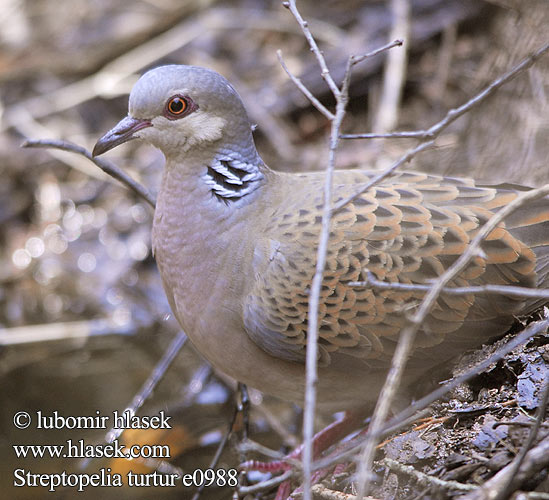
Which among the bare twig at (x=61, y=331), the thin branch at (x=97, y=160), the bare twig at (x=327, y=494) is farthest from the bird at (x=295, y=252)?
the bare twig at (x=61, y=331)

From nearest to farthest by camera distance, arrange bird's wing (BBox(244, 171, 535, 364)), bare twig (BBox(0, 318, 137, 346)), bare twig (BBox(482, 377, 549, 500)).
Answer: bare twig (BBox(482, 377, 549, 500))
bird's wing (BBox(244, 171, 535, 364))
bare twig (BBox(0, 318, 137, 346))

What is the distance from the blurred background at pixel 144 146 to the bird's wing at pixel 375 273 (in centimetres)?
128

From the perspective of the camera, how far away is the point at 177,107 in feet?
11.3

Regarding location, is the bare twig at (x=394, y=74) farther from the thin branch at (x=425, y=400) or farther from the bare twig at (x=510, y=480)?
the bare twig at (x=510, y=480)

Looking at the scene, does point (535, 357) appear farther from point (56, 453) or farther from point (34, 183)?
point (34, 183)

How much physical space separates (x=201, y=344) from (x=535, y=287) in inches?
61.5

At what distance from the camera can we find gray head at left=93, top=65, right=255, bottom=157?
11.2 feet

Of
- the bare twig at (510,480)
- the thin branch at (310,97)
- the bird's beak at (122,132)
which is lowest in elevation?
the bare twig at (510,480)

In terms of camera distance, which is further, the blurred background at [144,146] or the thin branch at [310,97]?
the blurred background at [144,146]

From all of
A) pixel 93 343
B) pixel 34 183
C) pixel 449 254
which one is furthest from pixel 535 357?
pixel 34 183

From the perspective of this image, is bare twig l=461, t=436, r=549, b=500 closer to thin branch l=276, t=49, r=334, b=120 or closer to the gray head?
thin branch l=276, t=49, r=334, b=120

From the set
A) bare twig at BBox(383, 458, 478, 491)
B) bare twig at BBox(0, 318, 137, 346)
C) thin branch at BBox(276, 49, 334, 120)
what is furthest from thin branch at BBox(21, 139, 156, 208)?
bare twig at BBox(0, 318, 137, 346)

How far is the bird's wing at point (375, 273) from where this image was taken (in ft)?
11.0

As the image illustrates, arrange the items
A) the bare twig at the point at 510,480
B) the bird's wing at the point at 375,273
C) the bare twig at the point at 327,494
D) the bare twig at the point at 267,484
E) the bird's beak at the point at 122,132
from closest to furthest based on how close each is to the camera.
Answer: the bare twig at the point at 510,480, the bare twig at the point at 267,484, the bare twig at the point at 327,494, the bird's wing at the point at 375,273, the bird's beak at the point at 122,132
